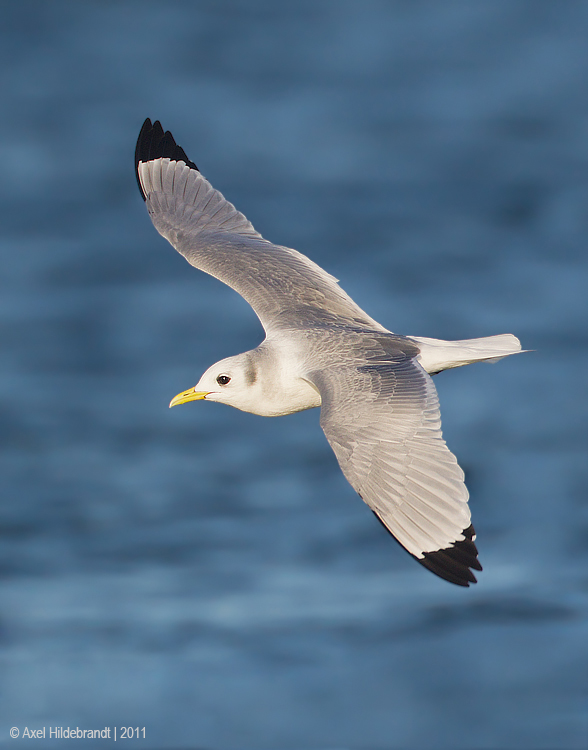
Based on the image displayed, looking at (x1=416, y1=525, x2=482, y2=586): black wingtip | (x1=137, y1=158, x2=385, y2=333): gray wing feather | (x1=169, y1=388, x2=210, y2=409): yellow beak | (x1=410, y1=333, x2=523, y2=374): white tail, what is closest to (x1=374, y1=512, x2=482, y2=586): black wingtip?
(x1=416, y1=525, x2=482, y2=586): black wingtip

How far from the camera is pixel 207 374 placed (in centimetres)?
895

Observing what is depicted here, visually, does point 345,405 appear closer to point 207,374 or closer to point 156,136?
point 207,374

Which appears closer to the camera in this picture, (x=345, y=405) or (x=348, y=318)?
(x=345, y=405)

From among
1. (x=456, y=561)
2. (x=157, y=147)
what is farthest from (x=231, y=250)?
(x=456, y=561)

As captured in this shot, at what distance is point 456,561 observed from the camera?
6746 mm

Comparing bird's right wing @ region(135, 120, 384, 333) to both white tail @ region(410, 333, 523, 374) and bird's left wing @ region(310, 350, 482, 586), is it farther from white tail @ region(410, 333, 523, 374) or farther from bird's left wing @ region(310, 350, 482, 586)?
bird's left wing @ region(310, 350, 482, 586)

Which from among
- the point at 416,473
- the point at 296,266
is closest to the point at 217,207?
the point at 296,266

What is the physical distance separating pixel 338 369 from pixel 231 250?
2.93 m

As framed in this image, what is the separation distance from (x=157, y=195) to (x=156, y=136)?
833 mm

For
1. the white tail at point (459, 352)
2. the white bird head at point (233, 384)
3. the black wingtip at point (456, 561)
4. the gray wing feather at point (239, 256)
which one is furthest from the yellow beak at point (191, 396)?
the black wingtip at point (456, 561)

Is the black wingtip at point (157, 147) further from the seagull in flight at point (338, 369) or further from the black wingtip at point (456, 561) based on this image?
the black wingtip at point (456, 561)

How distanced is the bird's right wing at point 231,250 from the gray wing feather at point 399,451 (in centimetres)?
166

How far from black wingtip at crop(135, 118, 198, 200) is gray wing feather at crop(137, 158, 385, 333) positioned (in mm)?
84

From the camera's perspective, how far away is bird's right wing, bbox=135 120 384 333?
387 inches
